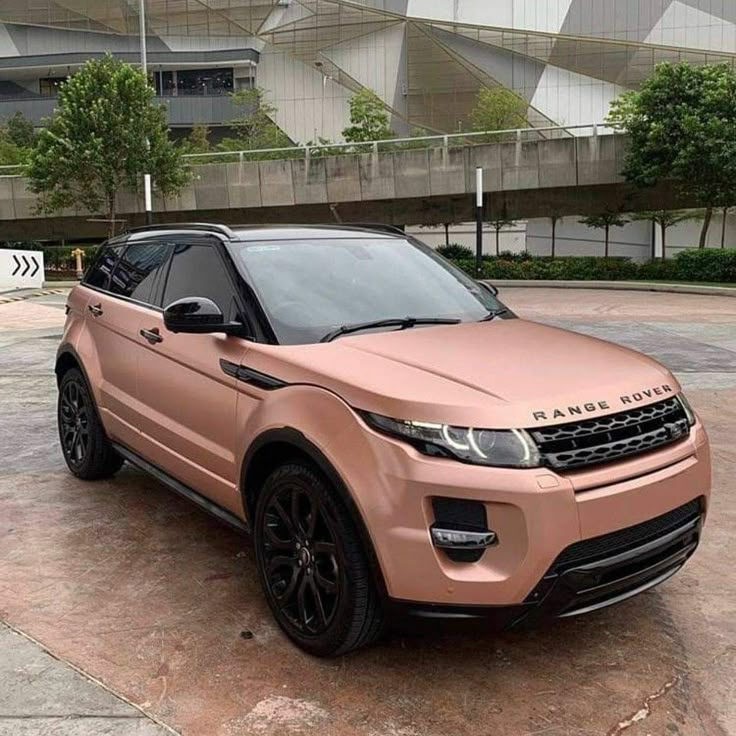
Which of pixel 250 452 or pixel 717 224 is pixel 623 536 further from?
pixel 717 224

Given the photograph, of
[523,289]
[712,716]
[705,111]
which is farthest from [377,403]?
[705,111]

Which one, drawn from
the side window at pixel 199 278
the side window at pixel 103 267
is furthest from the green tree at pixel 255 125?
the side window at pixel 199 278

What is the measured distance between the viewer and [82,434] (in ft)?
17.5

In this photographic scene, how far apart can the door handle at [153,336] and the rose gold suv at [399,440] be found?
16mm

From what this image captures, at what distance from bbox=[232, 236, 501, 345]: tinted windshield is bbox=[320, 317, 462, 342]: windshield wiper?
40 mm

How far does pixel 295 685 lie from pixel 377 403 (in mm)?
1117

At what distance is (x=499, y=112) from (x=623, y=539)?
38.3 meters

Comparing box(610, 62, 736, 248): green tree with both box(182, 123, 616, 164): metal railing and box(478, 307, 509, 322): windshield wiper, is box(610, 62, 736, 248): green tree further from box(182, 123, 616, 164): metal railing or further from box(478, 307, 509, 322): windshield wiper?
box(478, 307, 509, 322): windshield wiper

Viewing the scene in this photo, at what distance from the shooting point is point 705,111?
80.8ft

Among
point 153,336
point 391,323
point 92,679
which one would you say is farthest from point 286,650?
point 153,336

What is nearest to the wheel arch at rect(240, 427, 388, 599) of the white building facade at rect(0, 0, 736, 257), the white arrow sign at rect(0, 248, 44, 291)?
the white arrow sign at rect(0, 248, 44, 291)

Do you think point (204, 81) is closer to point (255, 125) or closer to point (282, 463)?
point (255, 125)

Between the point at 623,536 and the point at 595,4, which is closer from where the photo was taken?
the point at 623,536

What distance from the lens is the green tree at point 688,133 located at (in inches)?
956
